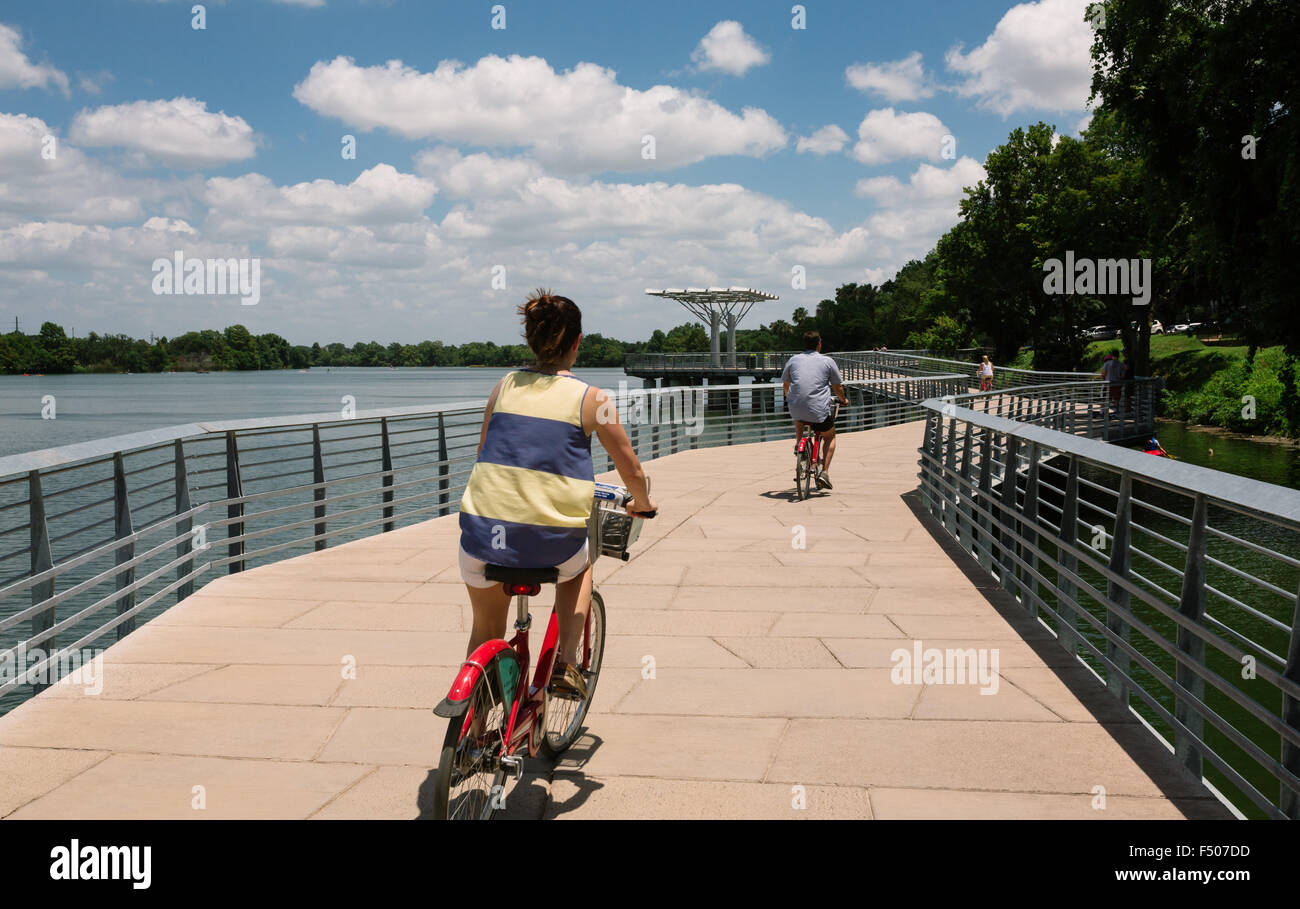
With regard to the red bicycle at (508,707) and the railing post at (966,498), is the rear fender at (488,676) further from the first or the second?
the railing post at (966,498)

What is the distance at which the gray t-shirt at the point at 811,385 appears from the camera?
12062 mm

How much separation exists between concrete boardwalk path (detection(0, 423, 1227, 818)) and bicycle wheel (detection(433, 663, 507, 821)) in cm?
33

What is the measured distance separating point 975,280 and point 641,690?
57.2 metres

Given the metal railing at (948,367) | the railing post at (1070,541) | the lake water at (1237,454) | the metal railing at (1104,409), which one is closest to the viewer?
the railing post at (1070,541)

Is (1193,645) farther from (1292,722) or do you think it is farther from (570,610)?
(570,610)

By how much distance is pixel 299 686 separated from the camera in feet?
17.1

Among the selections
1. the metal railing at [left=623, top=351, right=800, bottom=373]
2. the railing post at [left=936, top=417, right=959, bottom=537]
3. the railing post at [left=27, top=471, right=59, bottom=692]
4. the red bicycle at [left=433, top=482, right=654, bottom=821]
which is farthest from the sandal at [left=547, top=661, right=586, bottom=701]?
the metal railing at [left=623, top=351, right=800, bottom=373]

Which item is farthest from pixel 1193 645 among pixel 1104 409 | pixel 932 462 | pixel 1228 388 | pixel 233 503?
pixel 1228 388

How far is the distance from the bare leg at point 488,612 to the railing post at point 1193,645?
254 centimetres

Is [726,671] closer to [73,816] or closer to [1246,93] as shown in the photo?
[73,816]

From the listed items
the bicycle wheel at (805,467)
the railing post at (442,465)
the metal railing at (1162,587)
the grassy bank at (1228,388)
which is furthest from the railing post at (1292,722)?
the grassy bank at (1228,388)

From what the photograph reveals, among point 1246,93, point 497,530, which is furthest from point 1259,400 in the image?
point 497,530

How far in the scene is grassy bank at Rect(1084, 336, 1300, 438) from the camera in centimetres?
3453

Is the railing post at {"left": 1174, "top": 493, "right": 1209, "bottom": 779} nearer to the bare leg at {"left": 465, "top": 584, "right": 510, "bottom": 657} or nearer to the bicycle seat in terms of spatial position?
the bicycle seat
